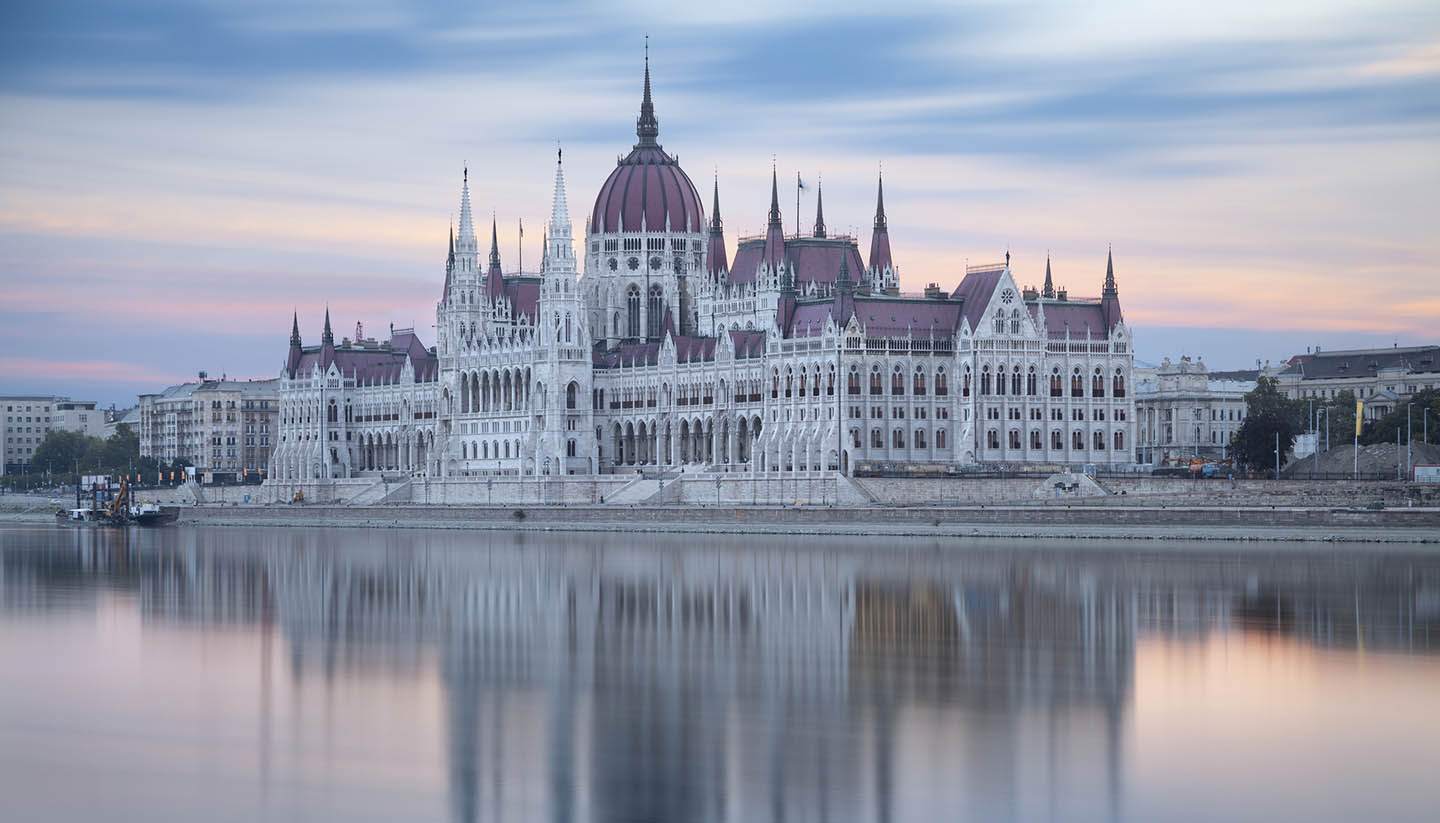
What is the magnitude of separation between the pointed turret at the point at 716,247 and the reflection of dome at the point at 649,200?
4.09 ft

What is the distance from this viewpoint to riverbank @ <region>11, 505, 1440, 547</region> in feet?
316

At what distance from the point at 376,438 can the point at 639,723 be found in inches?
5639

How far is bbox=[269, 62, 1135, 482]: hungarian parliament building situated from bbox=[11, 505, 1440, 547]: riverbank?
10795 millimetres

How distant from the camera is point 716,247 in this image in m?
169

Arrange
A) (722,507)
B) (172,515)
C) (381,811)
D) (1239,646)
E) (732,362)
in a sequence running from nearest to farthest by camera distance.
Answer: (381,811)
(1239,646)
(722,507)
(732,362)
(172,515)

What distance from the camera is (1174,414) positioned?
176 metres

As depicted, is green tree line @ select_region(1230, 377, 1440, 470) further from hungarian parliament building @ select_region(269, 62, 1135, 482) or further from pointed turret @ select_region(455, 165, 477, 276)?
pointed turret @ select_region(455, 165, 477, 276)

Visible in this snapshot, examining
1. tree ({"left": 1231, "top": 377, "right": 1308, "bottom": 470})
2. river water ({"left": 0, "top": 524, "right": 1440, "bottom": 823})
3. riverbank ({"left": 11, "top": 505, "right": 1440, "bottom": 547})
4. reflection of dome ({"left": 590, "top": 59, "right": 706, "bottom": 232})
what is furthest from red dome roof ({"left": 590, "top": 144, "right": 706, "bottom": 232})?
river water ({"left": 0, "top": 524, "right": 1440, "bottom": 823})

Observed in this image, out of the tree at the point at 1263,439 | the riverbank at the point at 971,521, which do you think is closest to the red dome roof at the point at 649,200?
the riverbank at the point at 971,521

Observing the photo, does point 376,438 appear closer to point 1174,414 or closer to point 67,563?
point 1174,414

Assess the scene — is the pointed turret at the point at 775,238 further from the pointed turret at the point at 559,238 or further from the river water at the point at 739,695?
the river water at the point at 739,695

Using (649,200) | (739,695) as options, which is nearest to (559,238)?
(649,200)

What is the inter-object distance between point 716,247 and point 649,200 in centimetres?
658

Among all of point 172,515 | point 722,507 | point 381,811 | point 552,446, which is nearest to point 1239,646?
point 381,811
